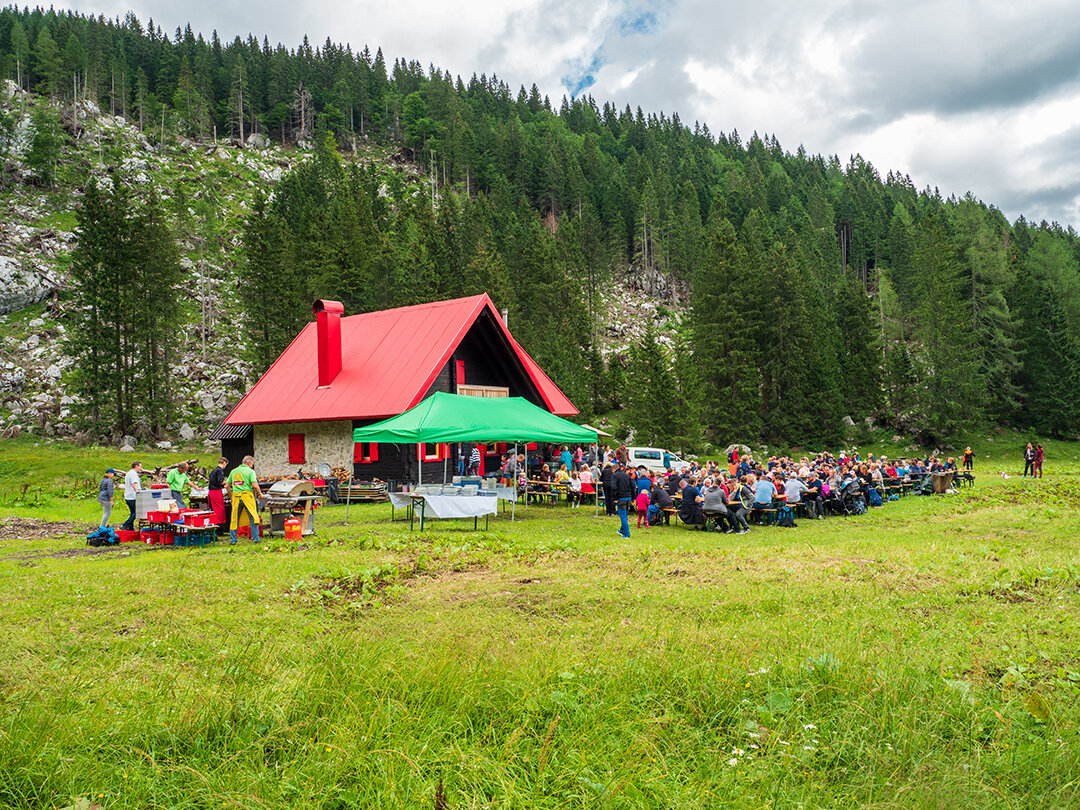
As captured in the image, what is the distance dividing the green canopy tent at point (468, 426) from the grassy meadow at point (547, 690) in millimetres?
6739

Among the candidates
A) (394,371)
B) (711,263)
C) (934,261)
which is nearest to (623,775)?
(394,371)

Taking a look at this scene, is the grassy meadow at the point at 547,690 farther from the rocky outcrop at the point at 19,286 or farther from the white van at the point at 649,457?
the rocky outcrop at the point at 19,286

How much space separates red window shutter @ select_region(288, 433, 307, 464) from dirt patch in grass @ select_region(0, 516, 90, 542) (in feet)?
29.6

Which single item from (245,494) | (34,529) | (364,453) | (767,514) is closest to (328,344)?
(364,453)

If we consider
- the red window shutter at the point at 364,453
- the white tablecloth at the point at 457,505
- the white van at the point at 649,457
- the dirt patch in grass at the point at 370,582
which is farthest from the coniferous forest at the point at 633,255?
the dirt patch in grass at the point at 370,582

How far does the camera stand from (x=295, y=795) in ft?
9.89

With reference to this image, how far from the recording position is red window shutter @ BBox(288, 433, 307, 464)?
2520 cm

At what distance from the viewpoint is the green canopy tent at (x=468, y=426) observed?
1496 centimetres

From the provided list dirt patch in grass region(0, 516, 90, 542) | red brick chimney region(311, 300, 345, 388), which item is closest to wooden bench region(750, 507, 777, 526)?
dirt patch in grass region(0, 516, 90, 542)

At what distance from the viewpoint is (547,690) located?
407 cm

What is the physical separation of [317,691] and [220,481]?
11360mm

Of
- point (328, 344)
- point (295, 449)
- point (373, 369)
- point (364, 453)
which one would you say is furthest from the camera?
point (295, 449)

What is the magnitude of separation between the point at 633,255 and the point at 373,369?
64004mm

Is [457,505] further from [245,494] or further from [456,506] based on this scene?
[245,494]
